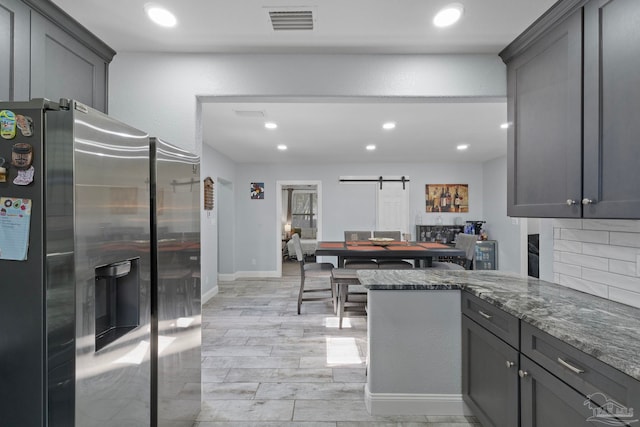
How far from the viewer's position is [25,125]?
108 cm

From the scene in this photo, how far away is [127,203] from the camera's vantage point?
1.36 m

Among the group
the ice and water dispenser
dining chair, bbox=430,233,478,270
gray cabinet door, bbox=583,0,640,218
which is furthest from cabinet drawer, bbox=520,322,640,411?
dining chair, bbox=430,233,478,270

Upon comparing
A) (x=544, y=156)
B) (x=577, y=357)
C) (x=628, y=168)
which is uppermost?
(x=544, y=156)

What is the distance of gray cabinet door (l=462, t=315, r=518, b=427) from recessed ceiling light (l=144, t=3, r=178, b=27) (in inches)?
95.3

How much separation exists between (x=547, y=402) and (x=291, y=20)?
2172mm

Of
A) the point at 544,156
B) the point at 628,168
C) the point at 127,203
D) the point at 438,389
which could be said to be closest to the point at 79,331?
the point at 127,203

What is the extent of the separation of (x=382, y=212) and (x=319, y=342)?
4.06 metres

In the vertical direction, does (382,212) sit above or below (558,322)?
above

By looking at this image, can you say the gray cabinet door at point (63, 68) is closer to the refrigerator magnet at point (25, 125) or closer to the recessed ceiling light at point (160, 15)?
the recessed ceiling light at point (160, 15)

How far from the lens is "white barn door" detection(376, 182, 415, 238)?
6.93m

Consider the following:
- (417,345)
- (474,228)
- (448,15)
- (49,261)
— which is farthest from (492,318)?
(474,228)

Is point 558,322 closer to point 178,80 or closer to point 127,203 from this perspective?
point 127,203

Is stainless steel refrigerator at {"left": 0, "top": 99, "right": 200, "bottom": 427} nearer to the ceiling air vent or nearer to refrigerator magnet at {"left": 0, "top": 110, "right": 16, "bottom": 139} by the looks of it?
refrigerator magnet at {"left": 0, "top": 110, "right": 16, "bottom": 139}

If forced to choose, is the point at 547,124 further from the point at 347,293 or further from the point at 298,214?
the point at 298,214
